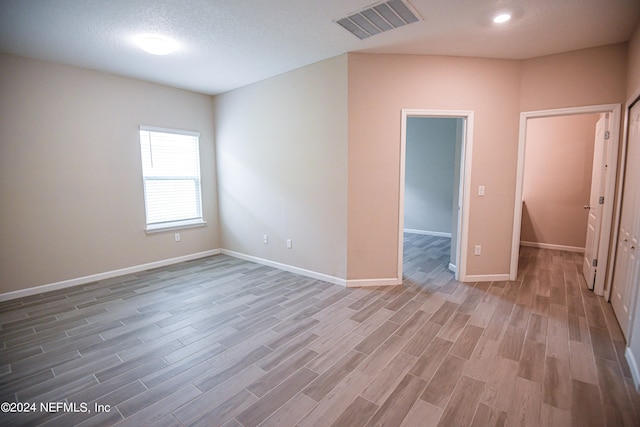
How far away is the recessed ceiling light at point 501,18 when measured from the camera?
8.41 ft

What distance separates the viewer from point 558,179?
5.35m

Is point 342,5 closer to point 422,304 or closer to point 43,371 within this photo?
point 422,304

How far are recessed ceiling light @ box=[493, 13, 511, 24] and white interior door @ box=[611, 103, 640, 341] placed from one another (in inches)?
57.1

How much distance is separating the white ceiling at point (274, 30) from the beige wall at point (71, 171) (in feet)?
1.23

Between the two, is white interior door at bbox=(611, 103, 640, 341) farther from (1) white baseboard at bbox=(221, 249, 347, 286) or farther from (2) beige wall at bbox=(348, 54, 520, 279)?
(1) white baseboard at bbox=(221, 249, 347, 286)

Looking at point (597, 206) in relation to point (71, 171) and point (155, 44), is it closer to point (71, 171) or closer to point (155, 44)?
point (155, 44)

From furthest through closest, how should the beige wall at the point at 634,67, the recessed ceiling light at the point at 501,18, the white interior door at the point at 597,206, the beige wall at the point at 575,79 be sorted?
the white interior door at the point at 597,206
the beige wall at the point at 575,79
the beige wall at the point at 634,67
the recessed ceiling light at the point at 501,18

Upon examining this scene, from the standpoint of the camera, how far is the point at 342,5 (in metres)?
2.44

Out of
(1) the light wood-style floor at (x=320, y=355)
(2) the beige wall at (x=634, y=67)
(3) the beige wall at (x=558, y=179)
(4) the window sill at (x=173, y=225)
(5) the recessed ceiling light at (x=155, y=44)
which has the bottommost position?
(1) the light wood-style floor at (x=320, y=355)

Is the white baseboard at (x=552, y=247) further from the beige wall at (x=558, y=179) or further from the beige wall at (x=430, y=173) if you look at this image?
the beige wall at (x=430, y=173)

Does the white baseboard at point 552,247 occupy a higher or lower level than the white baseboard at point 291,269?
higher

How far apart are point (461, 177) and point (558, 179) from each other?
3032 millimetres

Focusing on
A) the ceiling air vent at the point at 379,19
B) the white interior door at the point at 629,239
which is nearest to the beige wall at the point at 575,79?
the white interior door at the point at 629,239

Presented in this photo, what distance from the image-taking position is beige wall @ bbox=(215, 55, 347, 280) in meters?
3.66
